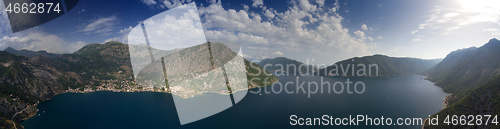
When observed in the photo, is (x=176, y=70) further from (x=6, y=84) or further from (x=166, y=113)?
(x=6, y=84)

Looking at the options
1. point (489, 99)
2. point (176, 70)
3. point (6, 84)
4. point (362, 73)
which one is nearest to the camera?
point (489, 99)

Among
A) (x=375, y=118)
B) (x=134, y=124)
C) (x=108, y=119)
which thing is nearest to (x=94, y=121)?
(x=108, y=119)

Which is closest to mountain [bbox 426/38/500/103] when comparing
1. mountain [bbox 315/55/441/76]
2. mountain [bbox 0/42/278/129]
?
mountain [bbox 315/55/441/76]

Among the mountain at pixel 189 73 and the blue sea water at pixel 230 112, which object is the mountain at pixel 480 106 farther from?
the mountain at pixel 189 73

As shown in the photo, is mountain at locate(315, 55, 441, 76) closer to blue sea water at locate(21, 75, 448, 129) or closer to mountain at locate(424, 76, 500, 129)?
blue sea water at locate(21, 75, 448, 129)

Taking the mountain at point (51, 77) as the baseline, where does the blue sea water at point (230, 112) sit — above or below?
below

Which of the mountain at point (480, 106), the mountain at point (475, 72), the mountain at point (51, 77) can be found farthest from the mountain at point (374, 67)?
the mountain at point (480, 106)

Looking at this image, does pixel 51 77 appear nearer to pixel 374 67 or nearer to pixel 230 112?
pixel 230 112

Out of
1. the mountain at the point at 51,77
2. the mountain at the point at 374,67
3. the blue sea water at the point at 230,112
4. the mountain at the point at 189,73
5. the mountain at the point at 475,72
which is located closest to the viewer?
the blue sea water at the point at 230,112

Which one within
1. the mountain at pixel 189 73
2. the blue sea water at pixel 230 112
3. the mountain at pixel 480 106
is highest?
the mountain at pixel 189 73
